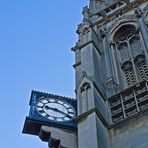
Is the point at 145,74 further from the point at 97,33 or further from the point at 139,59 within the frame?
the point at 97,33

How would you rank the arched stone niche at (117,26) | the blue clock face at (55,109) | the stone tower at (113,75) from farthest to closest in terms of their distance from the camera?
1. the arched stone niche at (117,26)
2. the blue clock face at (55,109)
3. the stone tower at (113,75)

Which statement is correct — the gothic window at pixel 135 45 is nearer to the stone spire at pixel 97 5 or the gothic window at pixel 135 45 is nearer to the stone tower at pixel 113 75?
the stone tower at pixel 113 75

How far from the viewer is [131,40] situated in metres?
22.1

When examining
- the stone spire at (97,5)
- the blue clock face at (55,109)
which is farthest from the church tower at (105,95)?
the stone spire at (97,5)

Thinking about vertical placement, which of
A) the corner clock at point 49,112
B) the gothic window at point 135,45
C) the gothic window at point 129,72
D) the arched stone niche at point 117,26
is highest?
the arched stone niche at point 117,26

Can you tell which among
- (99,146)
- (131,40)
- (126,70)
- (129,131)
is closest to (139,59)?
(126,70)

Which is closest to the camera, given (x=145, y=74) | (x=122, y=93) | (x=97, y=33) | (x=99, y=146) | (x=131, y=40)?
(x=99, y=146)

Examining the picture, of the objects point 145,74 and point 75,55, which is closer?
point 145,74

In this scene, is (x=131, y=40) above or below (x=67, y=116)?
above

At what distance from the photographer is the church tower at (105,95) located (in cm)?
1515

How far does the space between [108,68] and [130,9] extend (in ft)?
17.9

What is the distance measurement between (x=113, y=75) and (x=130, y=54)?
1.93 meters

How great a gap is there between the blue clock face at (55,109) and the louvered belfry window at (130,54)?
2703 mm

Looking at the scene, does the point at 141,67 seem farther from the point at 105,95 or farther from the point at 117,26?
the point at 117,26
